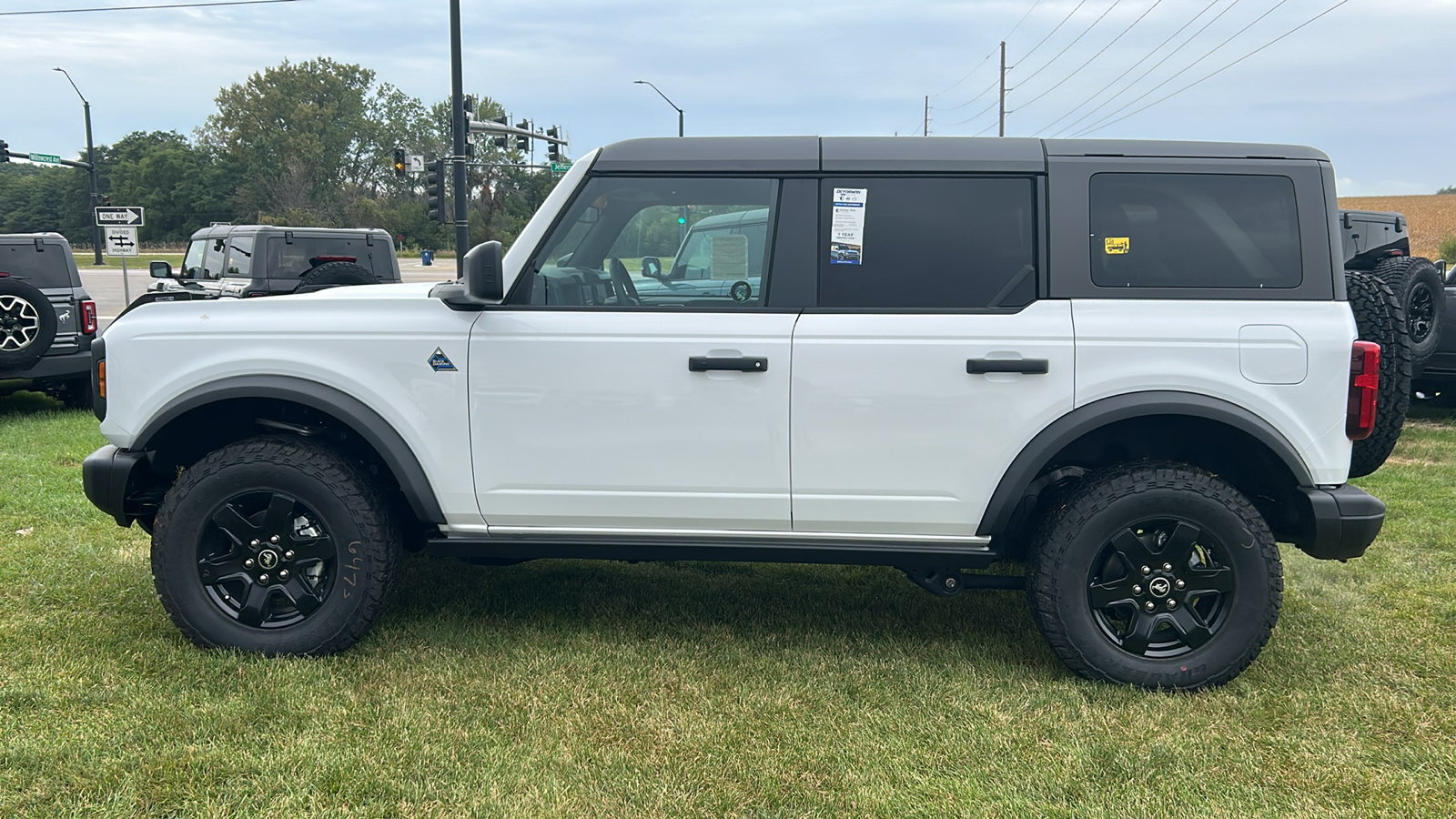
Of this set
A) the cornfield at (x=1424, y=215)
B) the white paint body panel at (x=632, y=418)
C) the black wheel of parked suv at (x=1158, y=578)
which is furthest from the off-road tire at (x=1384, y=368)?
the cornfield at (x=1424, y=215)

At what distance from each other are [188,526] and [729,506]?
2.03 metres

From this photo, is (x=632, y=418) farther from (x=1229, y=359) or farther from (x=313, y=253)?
(x=313, y=253)

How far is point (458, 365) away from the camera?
3.72 m

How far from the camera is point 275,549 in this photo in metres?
3.85

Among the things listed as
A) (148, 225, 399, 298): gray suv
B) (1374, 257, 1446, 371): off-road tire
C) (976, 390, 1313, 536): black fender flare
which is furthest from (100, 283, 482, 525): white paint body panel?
(148, 225, 399, 298): gray suv

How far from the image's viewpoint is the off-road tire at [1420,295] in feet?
22.9

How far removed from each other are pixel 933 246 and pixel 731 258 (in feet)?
2.40

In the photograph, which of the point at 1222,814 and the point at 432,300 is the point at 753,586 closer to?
the point at 432,300

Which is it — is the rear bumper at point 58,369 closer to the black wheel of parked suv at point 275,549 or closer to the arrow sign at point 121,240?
the black wheel of parked suv at point 275,549

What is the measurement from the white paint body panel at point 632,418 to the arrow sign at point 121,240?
649 inches

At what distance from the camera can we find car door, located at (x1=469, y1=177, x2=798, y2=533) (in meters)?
3.62

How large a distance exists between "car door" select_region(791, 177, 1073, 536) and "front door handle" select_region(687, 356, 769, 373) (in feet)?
0.45

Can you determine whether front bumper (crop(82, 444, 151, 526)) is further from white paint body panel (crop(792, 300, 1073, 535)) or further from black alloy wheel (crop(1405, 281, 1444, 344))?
black alloy wheel (crop(1405, 281, 1444, 344))

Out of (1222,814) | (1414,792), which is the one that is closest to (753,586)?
(1222,814)
